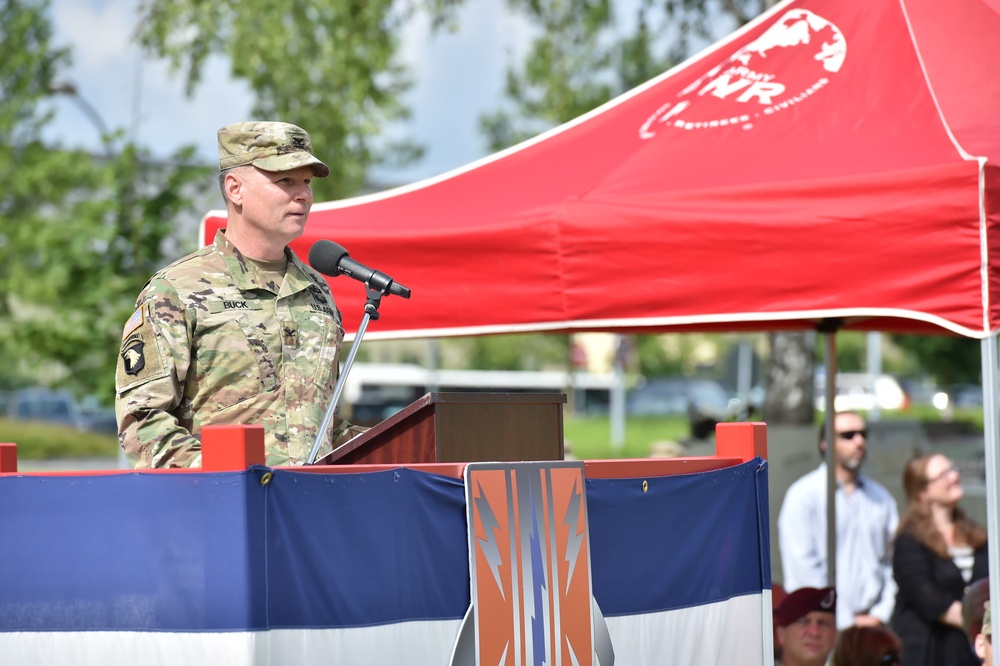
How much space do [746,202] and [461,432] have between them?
184cm

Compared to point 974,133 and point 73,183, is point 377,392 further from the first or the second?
point 974,133

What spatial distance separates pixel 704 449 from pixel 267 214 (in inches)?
409

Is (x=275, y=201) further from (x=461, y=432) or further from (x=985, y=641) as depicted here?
(x=985, y=641)

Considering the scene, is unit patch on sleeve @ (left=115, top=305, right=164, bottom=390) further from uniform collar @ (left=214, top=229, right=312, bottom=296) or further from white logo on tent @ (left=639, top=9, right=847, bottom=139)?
white logo on tent @ (left=639, top=9, right=847, bottom=139)

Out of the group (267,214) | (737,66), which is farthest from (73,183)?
(267,214)

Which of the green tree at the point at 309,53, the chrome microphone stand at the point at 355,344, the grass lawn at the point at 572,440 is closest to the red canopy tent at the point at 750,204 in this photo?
the chrome microphone stand at the point at 355,344

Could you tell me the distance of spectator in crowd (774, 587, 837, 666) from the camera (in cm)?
548

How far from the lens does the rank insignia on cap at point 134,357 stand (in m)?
3.15

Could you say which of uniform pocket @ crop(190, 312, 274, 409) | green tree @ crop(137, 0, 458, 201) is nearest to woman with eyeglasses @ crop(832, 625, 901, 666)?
uniform pocket @ crop(190, 312, 274, 409)

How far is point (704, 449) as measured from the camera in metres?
13.5

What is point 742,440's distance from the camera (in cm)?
387

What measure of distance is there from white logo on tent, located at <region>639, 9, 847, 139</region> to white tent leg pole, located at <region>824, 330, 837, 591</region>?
1.70m

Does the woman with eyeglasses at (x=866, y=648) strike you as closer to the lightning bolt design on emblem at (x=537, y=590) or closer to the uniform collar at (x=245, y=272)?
the lightning bolt design on emblem at (x=537, y=590)

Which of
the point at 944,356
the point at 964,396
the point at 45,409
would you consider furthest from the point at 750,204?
the point at 964,396
